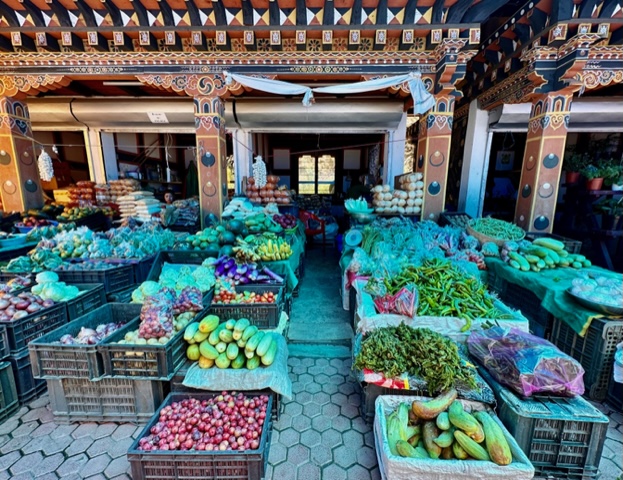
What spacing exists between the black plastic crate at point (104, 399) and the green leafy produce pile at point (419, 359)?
1776mm

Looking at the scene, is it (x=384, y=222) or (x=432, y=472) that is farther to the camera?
(x=384, y=222)

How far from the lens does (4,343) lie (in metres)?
2.27


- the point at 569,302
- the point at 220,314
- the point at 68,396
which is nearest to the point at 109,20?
the point at 220,314

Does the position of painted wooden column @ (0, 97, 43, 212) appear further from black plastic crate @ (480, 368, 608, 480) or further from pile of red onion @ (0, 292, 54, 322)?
black plastic crate @ (480, 368, 608, 480)

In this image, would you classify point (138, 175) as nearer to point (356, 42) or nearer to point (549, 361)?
point (356, 42)

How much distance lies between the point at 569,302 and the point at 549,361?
1405mm

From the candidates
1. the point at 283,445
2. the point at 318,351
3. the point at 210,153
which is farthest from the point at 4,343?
the point at 210,153

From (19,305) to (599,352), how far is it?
5364 millimetres

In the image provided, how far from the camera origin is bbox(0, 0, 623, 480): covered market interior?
189 cm

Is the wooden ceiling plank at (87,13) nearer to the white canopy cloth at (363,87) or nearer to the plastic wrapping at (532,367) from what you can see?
the white canopy cloth at (363,87)

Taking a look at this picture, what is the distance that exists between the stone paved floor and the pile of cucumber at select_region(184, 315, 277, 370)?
593mm

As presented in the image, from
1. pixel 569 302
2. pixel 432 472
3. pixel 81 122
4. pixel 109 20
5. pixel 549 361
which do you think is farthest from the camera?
pixel 81 122

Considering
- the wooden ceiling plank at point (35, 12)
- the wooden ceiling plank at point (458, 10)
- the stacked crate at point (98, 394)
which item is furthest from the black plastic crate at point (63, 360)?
the wooden ceiling plank at point (458, 10)

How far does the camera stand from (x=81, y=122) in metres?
7.21
